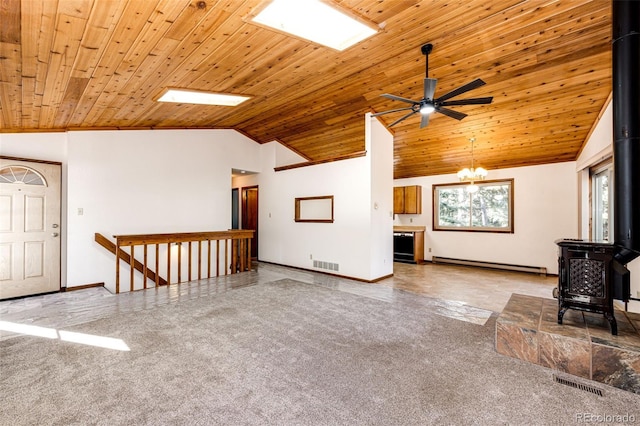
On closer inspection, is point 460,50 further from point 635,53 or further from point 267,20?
point 267,20

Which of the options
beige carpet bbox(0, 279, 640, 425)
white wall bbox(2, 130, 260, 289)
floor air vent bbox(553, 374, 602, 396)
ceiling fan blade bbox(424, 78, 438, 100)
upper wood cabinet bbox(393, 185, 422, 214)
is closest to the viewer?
beige carpet bbox(0, 279, 640, 425)

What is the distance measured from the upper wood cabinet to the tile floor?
1.94m

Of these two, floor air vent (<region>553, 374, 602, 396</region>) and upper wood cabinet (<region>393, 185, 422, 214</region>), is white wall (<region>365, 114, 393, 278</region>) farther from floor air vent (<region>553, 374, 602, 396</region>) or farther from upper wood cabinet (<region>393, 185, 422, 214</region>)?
floor air vent (<region>553, 374, 602, 396</region>)

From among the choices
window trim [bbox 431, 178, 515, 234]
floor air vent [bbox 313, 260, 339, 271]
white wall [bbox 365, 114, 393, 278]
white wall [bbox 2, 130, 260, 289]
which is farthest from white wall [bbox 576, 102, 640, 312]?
white wall [bbox 2, 130, 260, 289]

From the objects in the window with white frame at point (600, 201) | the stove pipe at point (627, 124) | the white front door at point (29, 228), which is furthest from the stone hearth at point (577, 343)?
the white front door at point (29, 228)

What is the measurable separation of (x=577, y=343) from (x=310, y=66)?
3.99m

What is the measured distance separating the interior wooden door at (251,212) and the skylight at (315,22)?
17.7 feet

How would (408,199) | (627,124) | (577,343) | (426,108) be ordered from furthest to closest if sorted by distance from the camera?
1. (408,199)
2. (426,108)
3. (627,124)
4. (577,343)

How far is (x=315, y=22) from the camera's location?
2.85 m

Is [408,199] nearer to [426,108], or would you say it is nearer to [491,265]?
[491,265]

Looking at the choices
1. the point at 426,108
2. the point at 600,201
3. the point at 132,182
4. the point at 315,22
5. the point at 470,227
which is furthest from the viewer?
the point at 470,227

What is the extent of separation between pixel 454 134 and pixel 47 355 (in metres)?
6.65

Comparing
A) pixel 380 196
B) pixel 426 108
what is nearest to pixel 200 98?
pixel 426 108

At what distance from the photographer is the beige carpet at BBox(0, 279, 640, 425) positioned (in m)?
1.85
